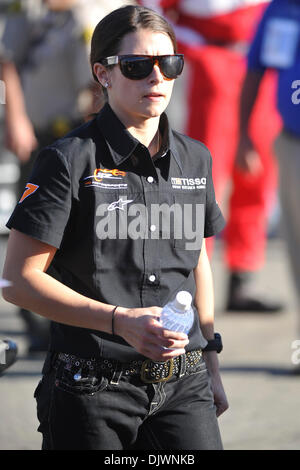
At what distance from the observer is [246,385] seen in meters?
4.46

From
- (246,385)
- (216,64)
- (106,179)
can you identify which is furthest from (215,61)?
(106,179)

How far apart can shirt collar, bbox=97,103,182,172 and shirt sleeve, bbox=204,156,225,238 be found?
0.12 meters

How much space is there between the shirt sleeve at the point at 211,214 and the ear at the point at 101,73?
34 centimetres

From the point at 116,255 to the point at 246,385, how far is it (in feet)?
7.83

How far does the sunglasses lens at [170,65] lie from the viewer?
2.28 metres

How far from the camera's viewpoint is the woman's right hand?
6.53ft

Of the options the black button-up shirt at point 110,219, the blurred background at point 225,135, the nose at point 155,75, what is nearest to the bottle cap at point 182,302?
the black button-up shirt at point 110,219

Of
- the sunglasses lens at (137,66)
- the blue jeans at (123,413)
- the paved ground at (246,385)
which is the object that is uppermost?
the sunglasses lens at (137,66)

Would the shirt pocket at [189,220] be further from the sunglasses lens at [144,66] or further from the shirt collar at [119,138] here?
the sunglasses lens at [144,66]

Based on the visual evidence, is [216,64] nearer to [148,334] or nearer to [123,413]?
[123,413]

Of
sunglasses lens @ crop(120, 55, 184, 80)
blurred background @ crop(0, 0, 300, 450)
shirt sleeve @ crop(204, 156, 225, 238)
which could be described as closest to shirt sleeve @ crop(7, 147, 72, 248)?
sunglasses lens @ crop(120, 55, 184, 80)

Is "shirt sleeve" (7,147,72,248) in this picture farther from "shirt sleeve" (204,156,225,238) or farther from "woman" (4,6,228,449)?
"shirt sleeve" (204,156,225,238)

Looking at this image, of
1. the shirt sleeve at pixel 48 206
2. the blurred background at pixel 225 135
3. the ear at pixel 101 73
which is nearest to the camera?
the shirt sleeve at pixel 48 206

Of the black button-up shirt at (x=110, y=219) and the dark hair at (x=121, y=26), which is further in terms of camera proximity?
the dark hair at (x=121, y=26)
